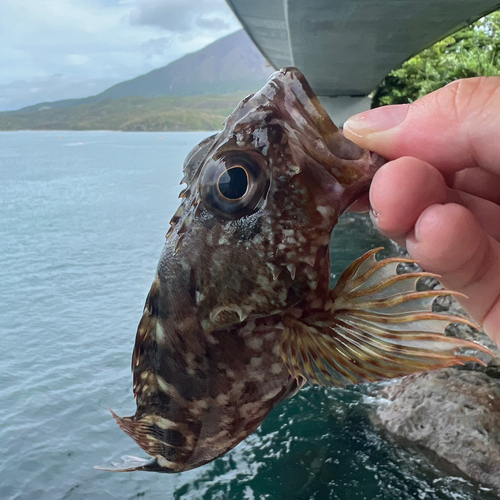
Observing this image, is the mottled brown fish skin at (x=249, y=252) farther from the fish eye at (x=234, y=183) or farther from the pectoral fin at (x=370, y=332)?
the pectoral fin at (x=370, y=332)

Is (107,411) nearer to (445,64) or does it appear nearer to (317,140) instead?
(317,140)

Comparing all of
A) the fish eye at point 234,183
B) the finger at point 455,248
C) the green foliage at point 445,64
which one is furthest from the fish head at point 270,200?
the green foliage at point 445,64

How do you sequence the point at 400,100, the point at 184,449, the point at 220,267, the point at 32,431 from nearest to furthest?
the point at 220,267 < the point at 184,449 < the point at 32,431 < the point at 400,100

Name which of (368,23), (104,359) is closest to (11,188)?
(104,359)

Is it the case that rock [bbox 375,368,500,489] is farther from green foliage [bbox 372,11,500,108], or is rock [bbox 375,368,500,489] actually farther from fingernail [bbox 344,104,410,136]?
green foliage [bbox 372,11,500,108]

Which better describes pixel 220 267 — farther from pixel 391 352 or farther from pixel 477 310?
pixel 477 310

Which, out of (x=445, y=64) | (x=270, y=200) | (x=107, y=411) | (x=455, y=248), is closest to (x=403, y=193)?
(x=455, y=248)

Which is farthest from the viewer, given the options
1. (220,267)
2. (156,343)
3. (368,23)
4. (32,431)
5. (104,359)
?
(104,359)
